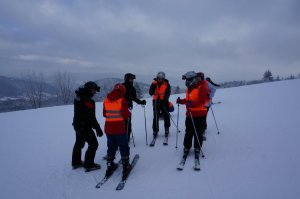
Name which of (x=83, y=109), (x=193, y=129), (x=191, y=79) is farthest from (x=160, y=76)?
(x=83, y=109)

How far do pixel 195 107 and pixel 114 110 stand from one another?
6.58ft

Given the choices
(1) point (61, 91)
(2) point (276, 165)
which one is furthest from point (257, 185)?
(1) point (61, 91)

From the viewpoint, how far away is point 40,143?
7.16 m

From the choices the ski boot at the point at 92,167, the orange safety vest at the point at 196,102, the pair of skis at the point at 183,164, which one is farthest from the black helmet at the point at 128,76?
the pair of skis at the point at 183,164

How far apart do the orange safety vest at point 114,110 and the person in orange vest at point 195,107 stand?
1.77 meters

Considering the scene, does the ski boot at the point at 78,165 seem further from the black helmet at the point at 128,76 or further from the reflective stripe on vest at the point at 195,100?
the reflective stripe on vest at the point at 195,100

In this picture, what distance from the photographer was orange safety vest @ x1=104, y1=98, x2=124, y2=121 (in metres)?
4.02

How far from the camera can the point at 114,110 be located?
13.2ft

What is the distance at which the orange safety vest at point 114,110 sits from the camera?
4.02 meters

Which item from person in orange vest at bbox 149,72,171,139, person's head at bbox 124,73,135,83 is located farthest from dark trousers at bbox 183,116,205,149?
person's head at bbox 124,73,135,83

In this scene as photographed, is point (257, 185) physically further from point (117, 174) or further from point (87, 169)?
point (87, 169)

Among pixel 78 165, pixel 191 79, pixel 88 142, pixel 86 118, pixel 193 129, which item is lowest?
pixel 78 165

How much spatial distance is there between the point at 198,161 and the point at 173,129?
3047 mm

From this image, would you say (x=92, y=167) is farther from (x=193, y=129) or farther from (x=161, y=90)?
(x=161, y=90)
